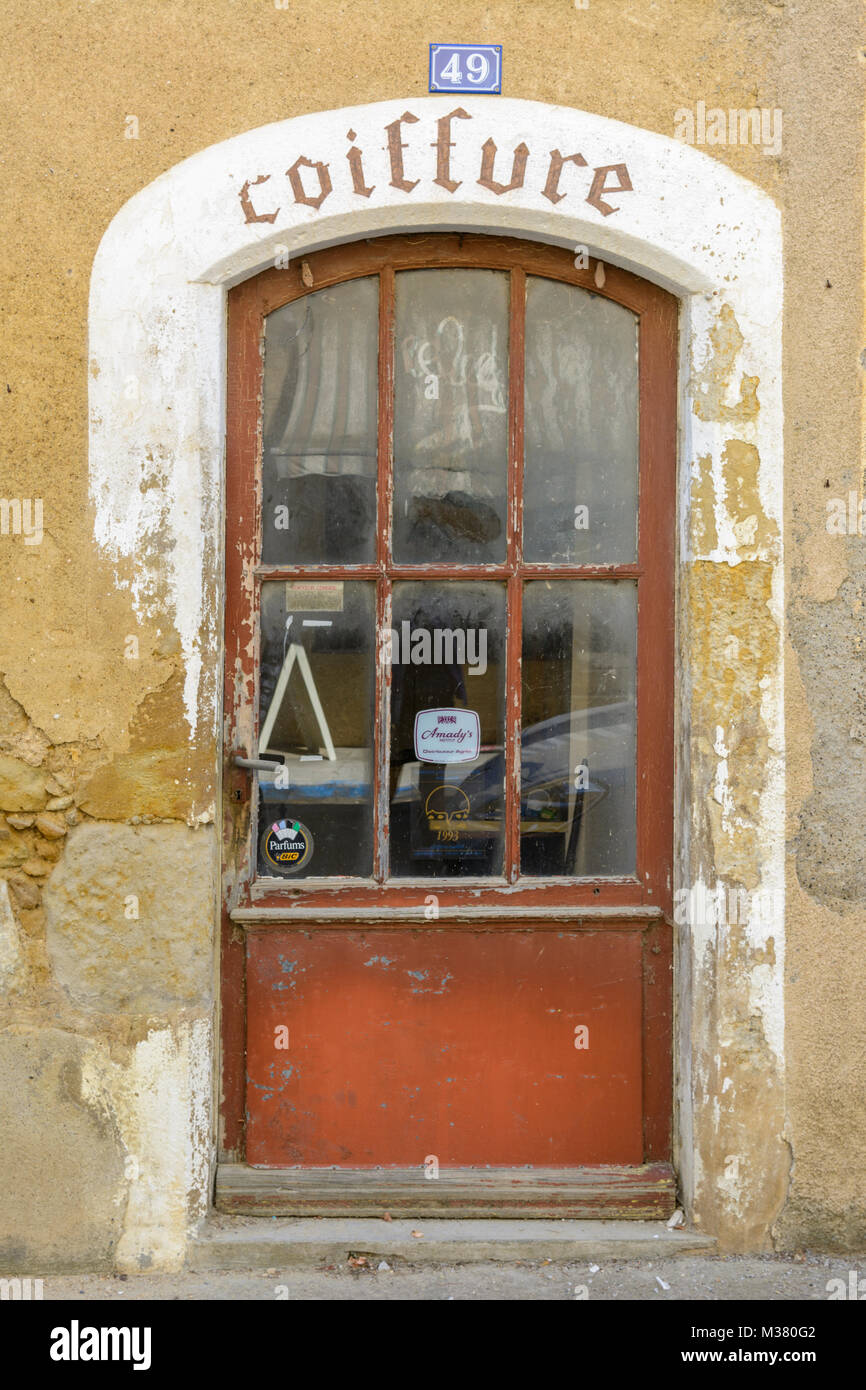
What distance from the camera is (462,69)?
2781mm

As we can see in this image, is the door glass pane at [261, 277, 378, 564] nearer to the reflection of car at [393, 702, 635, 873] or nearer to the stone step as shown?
the reflection of car at [393, 702, 635, 873]

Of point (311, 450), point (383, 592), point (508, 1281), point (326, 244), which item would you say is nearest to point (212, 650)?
point (383, 592)

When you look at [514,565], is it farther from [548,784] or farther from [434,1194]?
[434,1194]

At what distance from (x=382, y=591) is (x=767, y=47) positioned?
1.67 meters

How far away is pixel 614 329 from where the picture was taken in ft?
9.75

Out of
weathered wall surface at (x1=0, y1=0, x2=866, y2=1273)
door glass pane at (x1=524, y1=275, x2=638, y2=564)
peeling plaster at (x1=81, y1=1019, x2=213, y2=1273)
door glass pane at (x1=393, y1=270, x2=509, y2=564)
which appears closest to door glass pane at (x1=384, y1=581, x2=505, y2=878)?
door glass pane at (x1=393, y1=270, x2=509, y2=564)

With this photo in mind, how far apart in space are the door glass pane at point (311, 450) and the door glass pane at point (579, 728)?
0.52 metres

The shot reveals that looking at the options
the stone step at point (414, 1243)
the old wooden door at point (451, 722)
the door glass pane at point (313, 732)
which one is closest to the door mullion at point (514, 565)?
the old wooden door at point (451, 722)

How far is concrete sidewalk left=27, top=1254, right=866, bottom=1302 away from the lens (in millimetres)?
2688

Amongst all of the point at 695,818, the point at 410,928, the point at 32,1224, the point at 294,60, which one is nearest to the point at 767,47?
the point at 294,60

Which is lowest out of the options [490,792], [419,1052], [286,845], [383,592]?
[419,1052]

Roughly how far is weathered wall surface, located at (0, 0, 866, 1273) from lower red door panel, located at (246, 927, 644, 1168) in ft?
0.68

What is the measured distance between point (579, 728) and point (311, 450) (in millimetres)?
1016

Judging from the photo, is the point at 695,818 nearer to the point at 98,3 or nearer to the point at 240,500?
the point at 240,500
